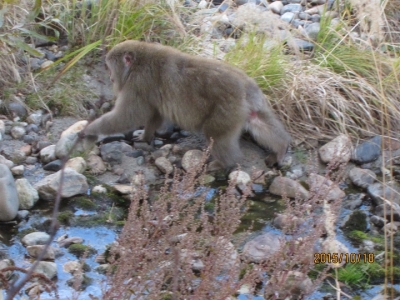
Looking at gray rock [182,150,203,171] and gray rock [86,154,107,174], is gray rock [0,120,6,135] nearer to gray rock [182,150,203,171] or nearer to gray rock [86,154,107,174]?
gray rock [86,154,107,174]

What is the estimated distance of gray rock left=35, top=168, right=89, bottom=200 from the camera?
17.6 ft

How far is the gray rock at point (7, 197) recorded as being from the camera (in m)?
5.01

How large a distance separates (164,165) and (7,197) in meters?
1.39

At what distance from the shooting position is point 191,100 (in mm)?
5770

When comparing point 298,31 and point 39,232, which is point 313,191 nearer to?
point 39,232

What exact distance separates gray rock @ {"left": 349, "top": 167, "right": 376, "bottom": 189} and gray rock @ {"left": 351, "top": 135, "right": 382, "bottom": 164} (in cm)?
22

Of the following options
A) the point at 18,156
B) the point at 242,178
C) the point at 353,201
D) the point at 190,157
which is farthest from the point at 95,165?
the point at 353,201

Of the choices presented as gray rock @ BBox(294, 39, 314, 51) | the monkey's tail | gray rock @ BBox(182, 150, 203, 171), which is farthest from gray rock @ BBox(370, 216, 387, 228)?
gray rock @ BBox(294, 39, 314, 51)

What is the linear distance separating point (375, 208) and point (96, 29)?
318cm

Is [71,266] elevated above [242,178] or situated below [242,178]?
above

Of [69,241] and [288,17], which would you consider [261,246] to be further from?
[288,17]

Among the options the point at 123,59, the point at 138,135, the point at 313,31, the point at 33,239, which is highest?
the point at 123,59

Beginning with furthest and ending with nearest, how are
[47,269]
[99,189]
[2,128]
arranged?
1. [2,128]
2. [99,189]
3. [47,269]

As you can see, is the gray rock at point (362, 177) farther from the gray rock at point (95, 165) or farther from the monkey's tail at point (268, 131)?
the gray rock at point (95, 165)
